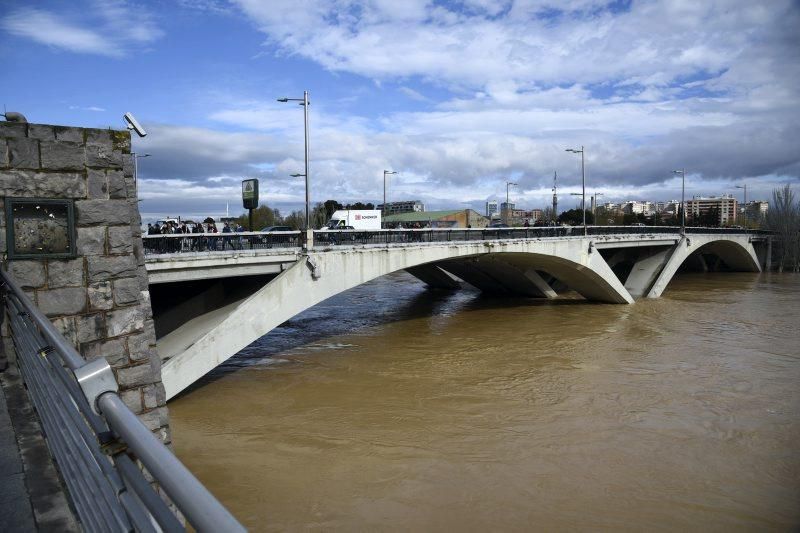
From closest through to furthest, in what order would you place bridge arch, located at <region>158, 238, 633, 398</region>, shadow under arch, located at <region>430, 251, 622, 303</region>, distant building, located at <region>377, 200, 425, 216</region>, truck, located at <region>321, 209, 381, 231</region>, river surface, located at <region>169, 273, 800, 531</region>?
river surface, located at <region>169, 273, 800, 531</region> < bridge arch, located at <region>158, 238, 633, 398</region> < shadow under arch, located at <region>430, 251, 622, 303</region> < truck, located at <region>321, 209, 381, 231</region> < distant building, located at <region>377, 200, 425, 216</region>

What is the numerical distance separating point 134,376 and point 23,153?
220 centimetres

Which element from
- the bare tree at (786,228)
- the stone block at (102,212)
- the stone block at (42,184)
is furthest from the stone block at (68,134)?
the bare tree at (786,228)

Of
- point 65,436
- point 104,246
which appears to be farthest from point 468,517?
point 65,436

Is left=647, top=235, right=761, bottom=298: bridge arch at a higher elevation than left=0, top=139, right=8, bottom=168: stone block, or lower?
lower

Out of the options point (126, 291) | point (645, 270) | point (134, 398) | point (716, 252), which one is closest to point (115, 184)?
point (126, 291)

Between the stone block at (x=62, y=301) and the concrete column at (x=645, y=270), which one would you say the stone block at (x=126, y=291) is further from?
the concrete column at (x=645, y=270)

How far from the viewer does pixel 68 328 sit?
4.98m

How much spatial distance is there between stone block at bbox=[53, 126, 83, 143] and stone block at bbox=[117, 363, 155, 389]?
2.13 meters

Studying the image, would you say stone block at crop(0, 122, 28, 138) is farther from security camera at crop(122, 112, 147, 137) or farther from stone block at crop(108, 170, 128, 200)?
security camera at crop(122, 112, 147, 137)

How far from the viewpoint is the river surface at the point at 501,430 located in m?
10.1

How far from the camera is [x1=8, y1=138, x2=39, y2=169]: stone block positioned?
191 inches

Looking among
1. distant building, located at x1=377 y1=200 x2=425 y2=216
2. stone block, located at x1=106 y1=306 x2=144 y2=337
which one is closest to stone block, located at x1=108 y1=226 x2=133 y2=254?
stone block, located at x1=106 y1=306 x2=144 y2=337

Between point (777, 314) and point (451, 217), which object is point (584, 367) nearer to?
point (777, 314)

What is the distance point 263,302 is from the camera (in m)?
16.6
